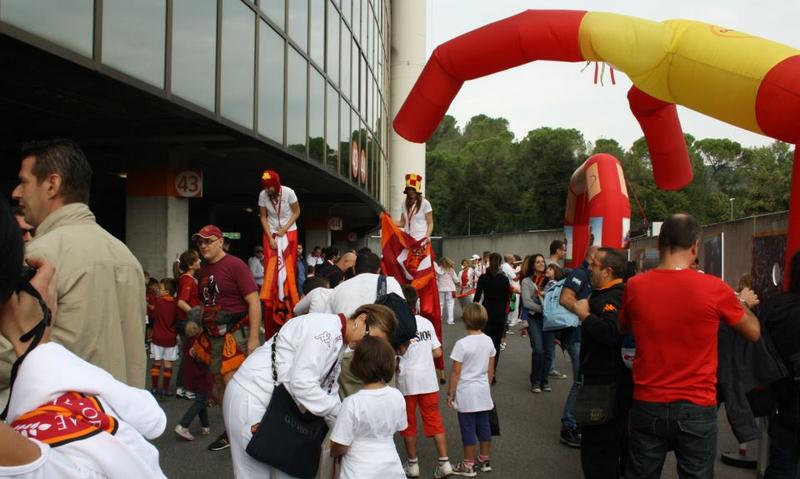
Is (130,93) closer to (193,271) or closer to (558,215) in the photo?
(193,271)

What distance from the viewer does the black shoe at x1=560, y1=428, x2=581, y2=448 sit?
7.22m

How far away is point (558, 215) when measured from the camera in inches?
2721

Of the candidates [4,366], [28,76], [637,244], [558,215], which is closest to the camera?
[4,366]

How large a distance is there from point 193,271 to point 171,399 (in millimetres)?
1736

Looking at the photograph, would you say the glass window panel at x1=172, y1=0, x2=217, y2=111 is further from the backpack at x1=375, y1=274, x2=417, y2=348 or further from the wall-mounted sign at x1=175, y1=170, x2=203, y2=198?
the backpack at x1=375, y1=274, x2=417, y2=348

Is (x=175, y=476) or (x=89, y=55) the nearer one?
(x=175, y=476)

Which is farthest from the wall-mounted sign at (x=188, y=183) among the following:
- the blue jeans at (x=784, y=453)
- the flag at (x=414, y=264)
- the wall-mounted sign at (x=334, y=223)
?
the wall-mounted sign at (x=334, y=223)

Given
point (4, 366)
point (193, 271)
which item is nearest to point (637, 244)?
point (193, 271)

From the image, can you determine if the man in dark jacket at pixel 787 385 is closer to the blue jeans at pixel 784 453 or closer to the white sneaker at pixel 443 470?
the blue jeans at pixel 784 453

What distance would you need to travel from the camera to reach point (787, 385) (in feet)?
14.9

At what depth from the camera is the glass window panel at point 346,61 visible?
69.5 feet

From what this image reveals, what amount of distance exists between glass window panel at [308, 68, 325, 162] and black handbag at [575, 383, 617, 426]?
41.8 ft

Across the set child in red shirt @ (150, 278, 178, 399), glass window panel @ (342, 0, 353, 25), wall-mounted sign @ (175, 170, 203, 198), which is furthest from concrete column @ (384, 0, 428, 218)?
child in red shirt @ (150, 278, 178, 399)

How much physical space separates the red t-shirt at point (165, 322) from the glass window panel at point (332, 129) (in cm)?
948
